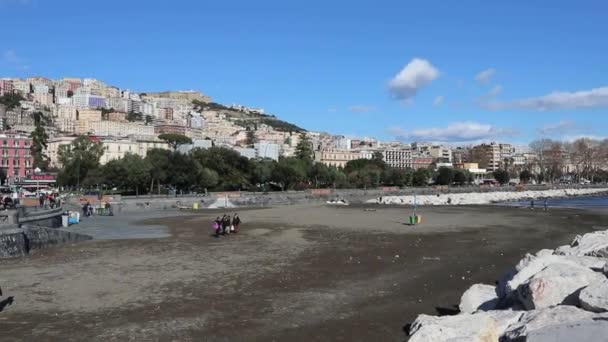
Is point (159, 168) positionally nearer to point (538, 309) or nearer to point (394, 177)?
point (538, 309)

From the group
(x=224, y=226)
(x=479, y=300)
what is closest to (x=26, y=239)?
(x=224, y=226)

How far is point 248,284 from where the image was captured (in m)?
16.6

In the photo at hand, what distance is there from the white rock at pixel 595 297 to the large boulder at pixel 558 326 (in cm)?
20

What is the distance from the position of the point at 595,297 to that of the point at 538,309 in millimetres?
978

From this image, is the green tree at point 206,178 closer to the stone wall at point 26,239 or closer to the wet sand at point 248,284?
the wet sand at point 248,284

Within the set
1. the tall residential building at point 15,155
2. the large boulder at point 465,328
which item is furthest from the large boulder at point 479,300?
the tall residential building at point 15,155

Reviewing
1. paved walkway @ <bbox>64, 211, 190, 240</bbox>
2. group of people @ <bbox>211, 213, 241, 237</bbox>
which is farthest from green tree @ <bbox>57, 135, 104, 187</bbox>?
group of people @ <bbox>211, 213, 241, 237</bbox>

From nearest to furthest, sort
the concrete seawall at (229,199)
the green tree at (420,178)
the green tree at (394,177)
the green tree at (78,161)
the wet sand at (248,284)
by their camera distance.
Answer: the wet sand at (248,284), the concrete seawall at (229,199), the green tree at (78,161), the green tree at (394,177), the green tree at (420,178)

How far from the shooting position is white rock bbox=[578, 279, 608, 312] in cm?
842

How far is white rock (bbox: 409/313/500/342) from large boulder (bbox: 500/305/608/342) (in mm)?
248

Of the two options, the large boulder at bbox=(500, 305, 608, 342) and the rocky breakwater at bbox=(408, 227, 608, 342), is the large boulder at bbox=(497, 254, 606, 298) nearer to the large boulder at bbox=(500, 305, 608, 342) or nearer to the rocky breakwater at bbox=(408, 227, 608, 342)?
the rocky breakwater at bbox=(408, 227, 608, 342)

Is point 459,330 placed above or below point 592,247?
below

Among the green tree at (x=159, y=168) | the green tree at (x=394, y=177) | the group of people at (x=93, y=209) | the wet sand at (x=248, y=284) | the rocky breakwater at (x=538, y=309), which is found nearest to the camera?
the rocky breakwater at (x=538, y=309)

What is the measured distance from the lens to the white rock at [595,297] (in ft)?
27.6
